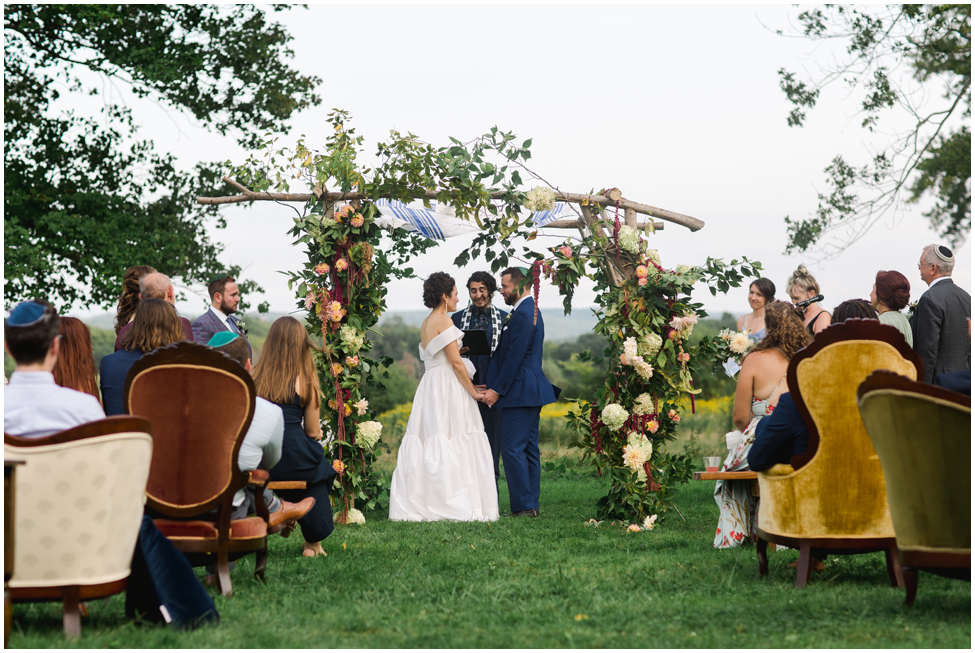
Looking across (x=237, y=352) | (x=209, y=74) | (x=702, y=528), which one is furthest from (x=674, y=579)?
(x=209, y=74)

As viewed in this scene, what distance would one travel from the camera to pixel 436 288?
7.54m

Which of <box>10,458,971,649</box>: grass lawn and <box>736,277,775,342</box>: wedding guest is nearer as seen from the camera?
<box>10,458,971,649</box>: grass lawn

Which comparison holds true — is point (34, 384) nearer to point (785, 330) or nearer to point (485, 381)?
point (785, 330)

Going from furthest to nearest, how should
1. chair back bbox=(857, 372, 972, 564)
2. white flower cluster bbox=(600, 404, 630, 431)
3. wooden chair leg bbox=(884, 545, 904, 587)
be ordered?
white flower cluster bbox=(600, 404, 630, 431)
wooden chair leg bbox=(884, 545, 904, 587)
chair back bbox=(857, 372, 972, 564)

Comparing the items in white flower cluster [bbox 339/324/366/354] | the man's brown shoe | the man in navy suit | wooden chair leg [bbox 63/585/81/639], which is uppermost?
the man in navy suit

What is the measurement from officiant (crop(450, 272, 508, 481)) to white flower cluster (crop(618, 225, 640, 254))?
141 centimetres

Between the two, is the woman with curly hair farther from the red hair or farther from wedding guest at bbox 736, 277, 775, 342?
wedding guest at bbox 736, 277, 775, 342

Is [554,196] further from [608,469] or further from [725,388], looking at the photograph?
[725,388]

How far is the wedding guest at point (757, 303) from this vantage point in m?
7.71

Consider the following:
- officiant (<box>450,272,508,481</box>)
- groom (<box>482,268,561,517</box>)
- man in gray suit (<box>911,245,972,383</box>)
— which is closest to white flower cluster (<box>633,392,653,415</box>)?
groom (<box>482,268,561,517</box>)

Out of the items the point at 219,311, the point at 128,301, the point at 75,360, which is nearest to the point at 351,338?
the point at 219,311

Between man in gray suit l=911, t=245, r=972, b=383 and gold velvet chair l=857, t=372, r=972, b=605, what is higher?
man in gray suit l=911, t=245, r=972, b=383

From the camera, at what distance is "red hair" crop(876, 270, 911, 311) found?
6477mm

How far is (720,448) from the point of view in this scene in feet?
41.7
